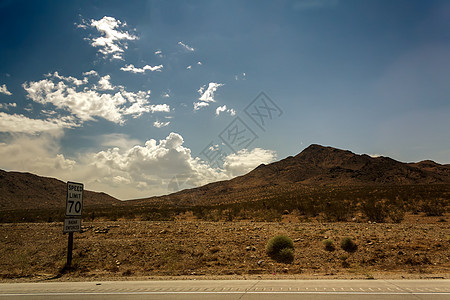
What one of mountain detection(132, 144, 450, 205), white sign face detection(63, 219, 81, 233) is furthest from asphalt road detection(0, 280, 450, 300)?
mountain detection(132, 144, 450, 205)

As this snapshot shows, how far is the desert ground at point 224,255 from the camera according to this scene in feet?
34.0

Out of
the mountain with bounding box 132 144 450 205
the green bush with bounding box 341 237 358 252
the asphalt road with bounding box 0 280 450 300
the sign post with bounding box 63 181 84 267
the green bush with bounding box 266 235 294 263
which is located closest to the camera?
the asphalt road with bounding box 0 280 450 300

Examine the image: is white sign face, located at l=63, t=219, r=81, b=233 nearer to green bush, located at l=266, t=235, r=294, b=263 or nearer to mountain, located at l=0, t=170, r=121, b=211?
green bush, located at l=266, t=235, r=294, b=263

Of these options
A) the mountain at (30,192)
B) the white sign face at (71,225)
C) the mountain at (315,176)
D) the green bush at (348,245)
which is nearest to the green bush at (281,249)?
the green bush at (348,245)

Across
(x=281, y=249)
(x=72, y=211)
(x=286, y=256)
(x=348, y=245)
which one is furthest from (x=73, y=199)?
(x=348, y=245)

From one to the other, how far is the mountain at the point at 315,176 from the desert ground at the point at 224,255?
51662 millimetres

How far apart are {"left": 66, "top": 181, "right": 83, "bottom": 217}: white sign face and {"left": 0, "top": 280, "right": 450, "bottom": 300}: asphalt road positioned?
303 centimetres

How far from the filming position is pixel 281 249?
12.2 metres

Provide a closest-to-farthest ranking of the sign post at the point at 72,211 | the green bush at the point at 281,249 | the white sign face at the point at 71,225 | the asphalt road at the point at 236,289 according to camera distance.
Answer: the asphalt road at the point at 236,289 → the white sign face at the point at 71,225 → the sign post at the point at 72,211 → the green bush at the point at 281,249

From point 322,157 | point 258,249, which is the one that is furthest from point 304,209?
point 322,157

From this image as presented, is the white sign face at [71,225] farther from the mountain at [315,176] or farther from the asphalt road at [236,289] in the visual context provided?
the mountain at [315,176]

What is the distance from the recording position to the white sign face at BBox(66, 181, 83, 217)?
450 inches

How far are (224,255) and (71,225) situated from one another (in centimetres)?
626

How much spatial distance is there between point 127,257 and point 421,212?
77.2 feet
